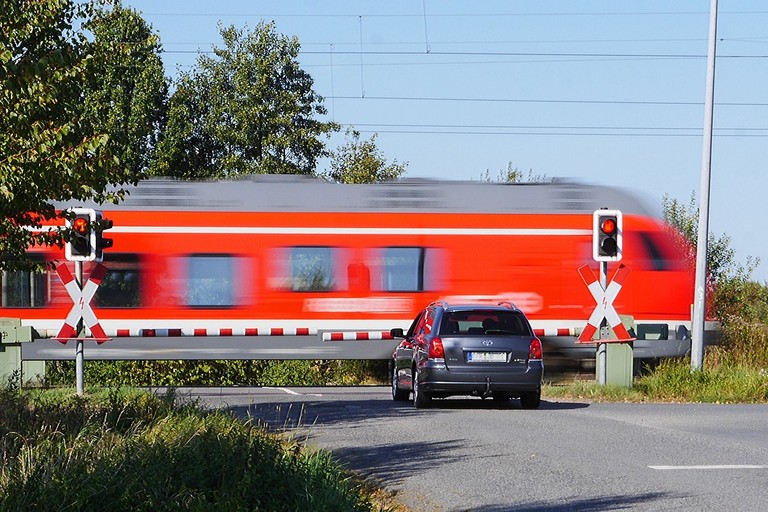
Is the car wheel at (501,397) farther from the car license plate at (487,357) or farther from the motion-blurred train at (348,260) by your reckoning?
the motion-blurred train at (348,260)

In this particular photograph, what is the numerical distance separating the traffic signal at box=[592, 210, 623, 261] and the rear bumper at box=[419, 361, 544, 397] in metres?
4.01

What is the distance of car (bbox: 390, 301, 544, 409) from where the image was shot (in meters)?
18.5

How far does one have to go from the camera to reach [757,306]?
4200 centimetres

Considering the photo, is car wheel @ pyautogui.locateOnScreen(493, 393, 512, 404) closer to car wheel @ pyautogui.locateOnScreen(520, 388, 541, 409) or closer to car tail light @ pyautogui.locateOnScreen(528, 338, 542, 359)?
car wheel @ pyautogui.locateOnScreen(520, 388, 541, 409)

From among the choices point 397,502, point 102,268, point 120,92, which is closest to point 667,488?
point 397,502

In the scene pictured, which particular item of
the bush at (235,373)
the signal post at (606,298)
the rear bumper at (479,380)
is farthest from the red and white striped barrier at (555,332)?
the rear bumper at (479,380)

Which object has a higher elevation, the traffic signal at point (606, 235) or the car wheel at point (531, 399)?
the traffic signal at point (606, 235)

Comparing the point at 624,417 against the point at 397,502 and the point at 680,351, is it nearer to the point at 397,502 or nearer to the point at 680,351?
the point at 397,502

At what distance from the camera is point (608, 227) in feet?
72.7

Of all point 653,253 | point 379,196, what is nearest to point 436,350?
point 379,196

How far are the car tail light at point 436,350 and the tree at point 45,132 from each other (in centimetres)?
531

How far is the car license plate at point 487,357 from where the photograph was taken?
18531mm

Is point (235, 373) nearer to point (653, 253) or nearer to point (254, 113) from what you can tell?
point (653, 253)

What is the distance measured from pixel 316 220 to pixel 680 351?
7581mm
